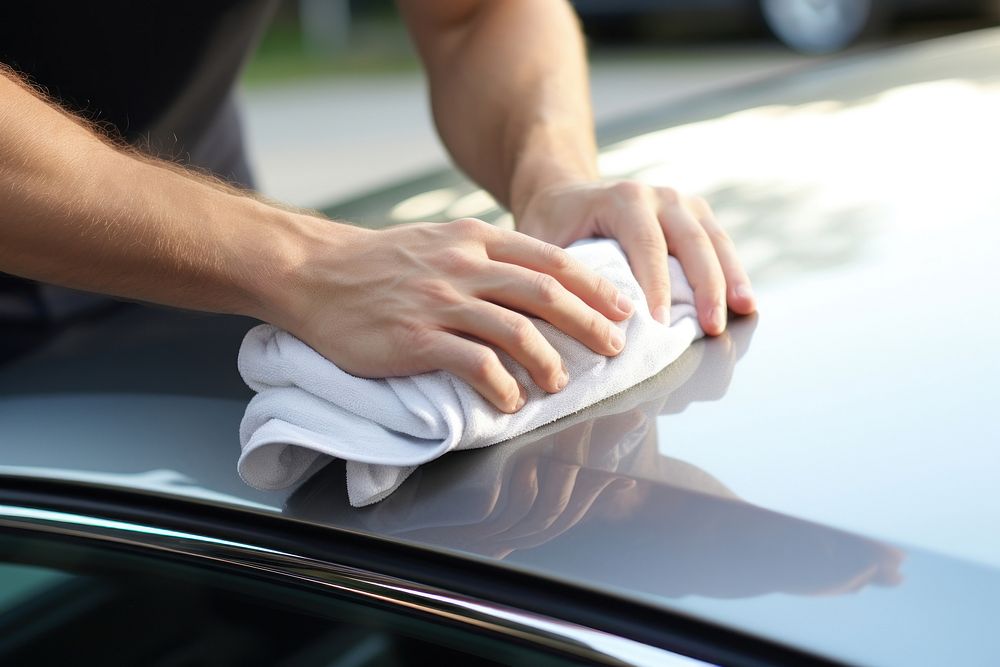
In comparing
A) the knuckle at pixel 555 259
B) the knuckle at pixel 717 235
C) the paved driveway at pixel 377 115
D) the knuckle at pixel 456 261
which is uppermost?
the paved driveway at pixel 377 115

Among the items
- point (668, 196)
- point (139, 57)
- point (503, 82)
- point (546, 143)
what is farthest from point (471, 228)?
point (139, 57)

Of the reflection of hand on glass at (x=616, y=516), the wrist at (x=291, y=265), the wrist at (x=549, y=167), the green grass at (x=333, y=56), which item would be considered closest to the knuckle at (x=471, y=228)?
the wrist at (x=291, y=265)

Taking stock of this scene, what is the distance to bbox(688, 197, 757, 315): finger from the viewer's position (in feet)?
3.91

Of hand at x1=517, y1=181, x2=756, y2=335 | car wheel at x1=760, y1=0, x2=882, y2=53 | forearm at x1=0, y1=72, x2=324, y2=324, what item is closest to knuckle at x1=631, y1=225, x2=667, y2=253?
hand at x1=517, y1=181, x2=756, y2=335

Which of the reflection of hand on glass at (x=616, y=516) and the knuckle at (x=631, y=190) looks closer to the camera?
the reflection of hand on glass at (x=616, y=516)

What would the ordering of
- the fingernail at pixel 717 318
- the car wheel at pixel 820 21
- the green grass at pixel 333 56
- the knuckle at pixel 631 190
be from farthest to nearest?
1. the green grass at pixel 333 56
2. the car wheel at pixel 820 21
3. the knuckle at pixel 631 190
4. the fingernail at pixel 717 318

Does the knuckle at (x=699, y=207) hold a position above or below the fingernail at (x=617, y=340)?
above

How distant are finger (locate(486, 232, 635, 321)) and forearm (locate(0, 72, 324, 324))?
0.24 metres

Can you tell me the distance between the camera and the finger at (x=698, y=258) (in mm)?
1165

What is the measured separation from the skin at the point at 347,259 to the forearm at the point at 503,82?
1.17ft

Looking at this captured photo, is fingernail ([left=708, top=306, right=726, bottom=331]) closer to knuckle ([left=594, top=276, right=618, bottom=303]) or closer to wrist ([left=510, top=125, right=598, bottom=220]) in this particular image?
knuckle ([left=594, top=276, right=618, bottom=303])

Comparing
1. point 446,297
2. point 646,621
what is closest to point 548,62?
point 446,297

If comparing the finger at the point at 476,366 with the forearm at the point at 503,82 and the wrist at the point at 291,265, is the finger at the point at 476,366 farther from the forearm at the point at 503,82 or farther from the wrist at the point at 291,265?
the forearm at the point at 503,82

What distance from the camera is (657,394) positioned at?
3.44 ft
